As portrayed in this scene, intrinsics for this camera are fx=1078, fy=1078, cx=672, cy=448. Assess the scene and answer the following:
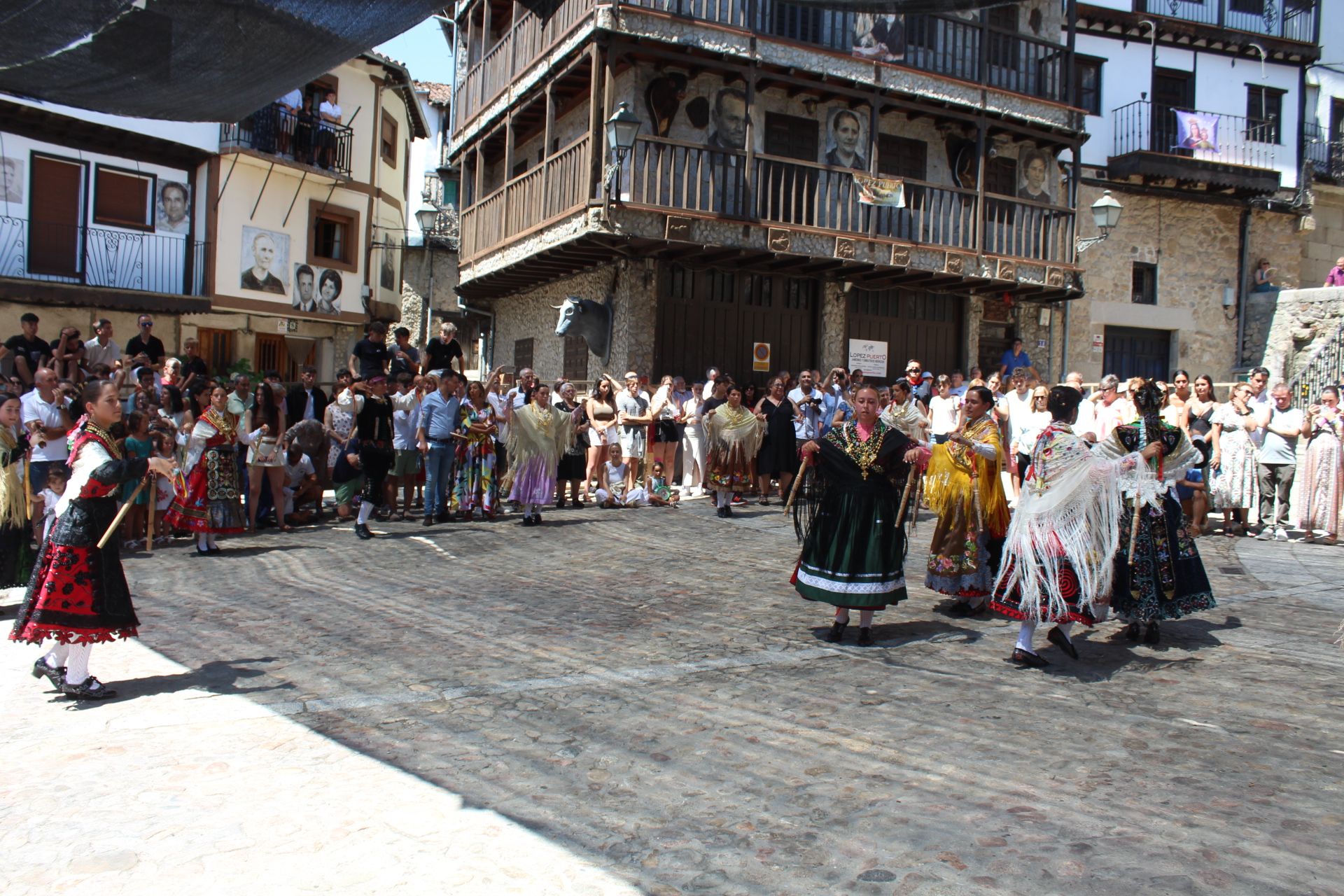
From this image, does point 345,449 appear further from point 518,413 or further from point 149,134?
point 149,134

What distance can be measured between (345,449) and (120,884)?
9.90 meters

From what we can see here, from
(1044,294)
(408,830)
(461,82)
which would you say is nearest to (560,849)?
(408,830)

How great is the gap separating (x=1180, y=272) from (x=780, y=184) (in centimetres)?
1190

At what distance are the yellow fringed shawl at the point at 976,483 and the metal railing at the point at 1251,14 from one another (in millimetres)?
21211

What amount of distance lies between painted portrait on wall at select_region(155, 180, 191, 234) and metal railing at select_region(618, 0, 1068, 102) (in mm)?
12010

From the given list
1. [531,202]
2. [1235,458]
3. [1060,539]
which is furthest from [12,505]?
[1235,458]

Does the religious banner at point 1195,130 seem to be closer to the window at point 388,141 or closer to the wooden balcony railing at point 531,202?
the wooden balcony railing at point 531,202

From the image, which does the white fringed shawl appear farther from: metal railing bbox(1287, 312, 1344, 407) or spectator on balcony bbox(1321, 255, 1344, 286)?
spectator on balcony bbox(1321, 255, 1344, 286)

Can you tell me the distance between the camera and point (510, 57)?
830 inches

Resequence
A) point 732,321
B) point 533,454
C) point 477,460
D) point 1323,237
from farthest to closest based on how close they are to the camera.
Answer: point 1323,237 → point 732,321 → point 477,460 → point 533,454

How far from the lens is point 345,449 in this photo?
13.2m

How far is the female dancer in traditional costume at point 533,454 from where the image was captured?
516 inches

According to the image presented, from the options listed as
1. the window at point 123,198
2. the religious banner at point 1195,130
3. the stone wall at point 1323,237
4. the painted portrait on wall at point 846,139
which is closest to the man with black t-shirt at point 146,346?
the window at point 123,198

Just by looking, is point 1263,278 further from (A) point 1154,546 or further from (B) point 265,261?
(B) point 265,261
